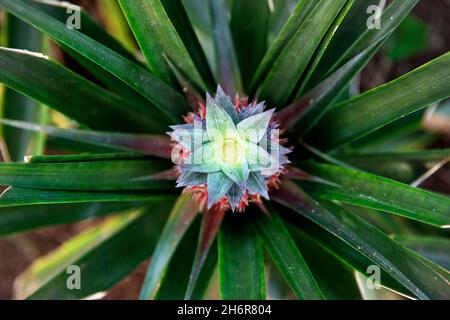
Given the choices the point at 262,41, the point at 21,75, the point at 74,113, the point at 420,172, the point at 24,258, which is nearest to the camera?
the point at 21,75

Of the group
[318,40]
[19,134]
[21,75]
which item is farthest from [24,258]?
[318,40]

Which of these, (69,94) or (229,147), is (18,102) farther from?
(229,147)

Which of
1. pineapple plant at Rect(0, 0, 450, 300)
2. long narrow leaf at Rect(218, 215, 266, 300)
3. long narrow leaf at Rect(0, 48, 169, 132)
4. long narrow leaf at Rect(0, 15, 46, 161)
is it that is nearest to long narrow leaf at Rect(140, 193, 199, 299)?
pineapple plant at Rect(0, 0, 450, 300)

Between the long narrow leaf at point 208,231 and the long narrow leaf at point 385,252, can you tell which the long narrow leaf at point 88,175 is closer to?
the long narrow leaf at point 208,231

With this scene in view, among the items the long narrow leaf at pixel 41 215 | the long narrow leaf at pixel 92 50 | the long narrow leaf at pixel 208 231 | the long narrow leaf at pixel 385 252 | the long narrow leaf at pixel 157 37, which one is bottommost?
the long narrow leaf at pixel 385 252

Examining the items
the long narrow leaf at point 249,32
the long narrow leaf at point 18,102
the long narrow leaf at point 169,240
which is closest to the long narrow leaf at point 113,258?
the long narrow leaf at point 169,240

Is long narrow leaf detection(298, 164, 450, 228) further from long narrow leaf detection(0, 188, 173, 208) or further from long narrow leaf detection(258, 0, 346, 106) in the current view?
long narrow leaf detection(0, 188, 173, 208)

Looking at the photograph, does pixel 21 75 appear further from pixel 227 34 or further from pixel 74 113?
pixel 227 34

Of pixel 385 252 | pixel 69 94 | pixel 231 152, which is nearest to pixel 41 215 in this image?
pixel 69 94
